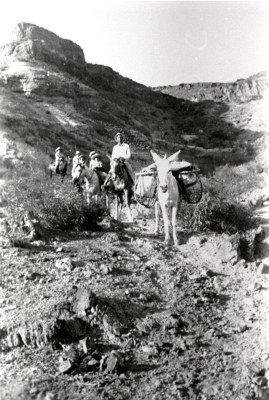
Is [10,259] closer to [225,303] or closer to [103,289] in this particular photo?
[103,289]

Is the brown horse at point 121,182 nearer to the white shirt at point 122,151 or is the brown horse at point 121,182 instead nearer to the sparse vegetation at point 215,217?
the white shirt at point 122,151

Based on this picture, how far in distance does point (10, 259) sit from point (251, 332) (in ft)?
13.9

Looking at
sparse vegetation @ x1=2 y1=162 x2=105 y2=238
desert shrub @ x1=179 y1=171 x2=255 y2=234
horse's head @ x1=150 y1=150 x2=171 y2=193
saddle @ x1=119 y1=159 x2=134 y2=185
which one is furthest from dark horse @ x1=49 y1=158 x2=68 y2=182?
horse's head @ x1=150 y1=150 x2=171 y2=193

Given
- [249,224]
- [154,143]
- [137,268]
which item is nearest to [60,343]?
[137,268]

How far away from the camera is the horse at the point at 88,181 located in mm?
13575

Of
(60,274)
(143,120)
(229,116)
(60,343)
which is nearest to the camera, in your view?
(60,343)

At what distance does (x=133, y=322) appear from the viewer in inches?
239

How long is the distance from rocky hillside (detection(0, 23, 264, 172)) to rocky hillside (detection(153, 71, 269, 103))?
3347 millimetres

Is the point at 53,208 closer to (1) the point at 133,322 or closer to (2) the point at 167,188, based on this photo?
(2) the point at 167,188

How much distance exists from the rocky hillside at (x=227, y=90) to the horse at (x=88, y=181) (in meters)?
40.6

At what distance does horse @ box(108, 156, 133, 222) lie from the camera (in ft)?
36.9

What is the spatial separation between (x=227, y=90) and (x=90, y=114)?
27731mm

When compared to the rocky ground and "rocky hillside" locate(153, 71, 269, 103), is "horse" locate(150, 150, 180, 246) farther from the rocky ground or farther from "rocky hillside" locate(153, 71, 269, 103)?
"rocky hillside" locate(153, 71, 269, 103)

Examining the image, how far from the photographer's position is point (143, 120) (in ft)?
148
